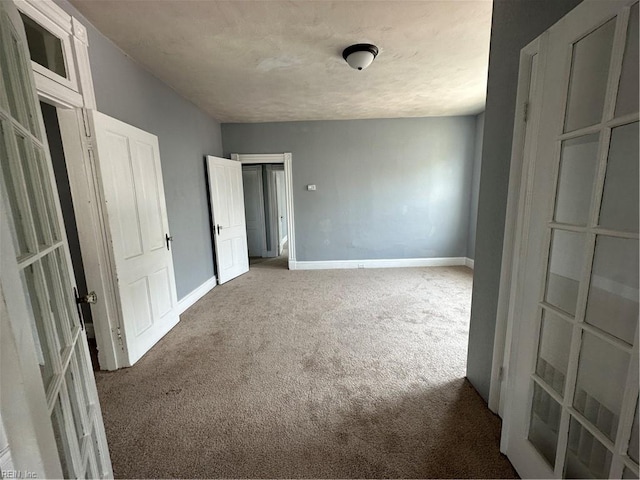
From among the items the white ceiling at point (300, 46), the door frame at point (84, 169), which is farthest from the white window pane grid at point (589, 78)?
the door frame at point (84, 169)

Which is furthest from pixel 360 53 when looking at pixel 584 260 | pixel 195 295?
pixel 195 295

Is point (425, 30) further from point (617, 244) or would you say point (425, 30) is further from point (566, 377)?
point (566, 377)

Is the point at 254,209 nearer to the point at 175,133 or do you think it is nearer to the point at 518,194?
the point at 175,133

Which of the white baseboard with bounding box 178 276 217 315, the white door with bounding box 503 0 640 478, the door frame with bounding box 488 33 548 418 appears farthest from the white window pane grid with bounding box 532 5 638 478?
the white baseboard with bounding box 178 276 217 315

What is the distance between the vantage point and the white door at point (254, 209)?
597cm

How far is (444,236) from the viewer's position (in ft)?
16.0

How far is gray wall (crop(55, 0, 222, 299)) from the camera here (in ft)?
6.81

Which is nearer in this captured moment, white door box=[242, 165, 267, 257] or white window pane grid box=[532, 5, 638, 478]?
white window pane grid box=[532, 5, 638, 478]

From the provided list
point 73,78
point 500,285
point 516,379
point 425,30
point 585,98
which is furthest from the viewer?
point 425,30

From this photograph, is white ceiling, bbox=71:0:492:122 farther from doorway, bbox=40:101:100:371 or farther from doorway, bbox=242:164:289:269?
doorway, bbox=242:164:289:269

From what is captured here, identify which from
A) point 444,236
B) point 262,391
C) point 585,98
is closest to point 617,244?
point 585,98

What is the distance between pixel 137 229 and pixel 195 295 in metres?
1.49

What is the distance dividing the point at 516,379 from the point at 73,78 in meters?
3.14

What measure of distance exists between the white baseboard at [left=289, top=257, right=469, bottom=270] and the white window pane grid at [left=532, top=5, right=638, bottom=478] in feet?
12.5
